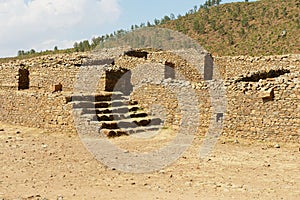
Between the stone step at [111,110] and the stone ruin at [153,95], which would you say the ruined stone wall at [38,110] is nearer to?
the stone ruin at [153,95]

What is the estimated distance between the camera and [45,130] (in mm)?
13617

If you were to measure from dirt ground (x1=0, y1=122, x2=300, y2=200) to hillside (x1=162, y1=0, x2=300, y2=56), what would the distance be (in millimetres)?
25923

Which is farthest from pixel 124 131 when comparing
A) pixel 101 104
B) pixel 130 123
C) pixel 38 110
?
pixel 38 110

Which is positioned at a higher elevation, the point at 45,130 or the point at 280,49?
the point at 280,49

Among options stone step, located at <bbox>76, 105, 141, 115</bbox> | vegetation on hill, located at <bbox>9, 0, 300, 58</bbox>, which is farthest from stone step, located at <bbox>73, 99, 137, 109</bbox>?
vegetation on hill, located at <bbox>9, 0, 300, 58</bbox>

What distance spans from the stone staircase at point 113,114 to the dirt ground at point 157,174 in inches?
51.4

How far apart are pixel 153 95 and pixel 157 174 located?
654cm

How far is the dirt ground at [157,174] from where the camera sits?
6734 millimetres

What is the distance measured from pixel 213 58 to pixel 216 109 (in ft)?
21.8

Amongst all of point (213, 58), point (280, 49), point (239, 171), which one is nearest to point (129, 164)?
point (239, 171)

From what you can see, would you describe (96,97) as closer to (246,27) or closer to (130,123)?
(130,123)

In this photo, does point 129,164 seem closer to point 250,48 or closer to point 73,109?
point 73,109

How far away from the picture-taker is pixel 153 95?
14391 millimetres

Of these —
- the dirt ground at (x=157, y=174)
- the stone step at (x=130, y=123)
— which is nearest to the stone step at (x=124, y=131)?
the stone step at (x=130, y=123)
